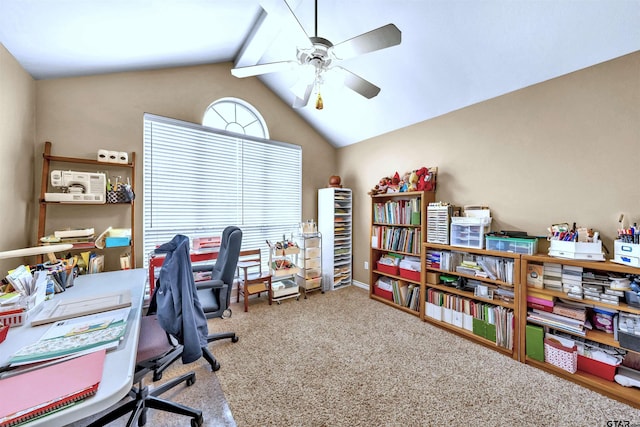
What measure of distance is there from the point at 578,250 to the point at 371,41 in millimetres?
2116

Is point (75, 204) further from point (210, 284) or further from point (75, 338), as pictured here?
point (75, 338)

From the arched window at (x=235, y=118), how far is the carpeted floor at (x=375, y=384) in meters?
2.58

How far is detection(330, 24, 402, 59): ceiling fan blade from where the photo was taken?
4.69 feet

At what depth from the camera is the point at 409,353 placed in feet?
7.09

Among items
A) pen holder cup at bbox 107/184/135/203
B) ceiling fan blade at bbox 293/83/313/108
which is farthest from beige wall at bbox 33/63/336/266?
ceiling fan blade at bbox 293/83/313/108

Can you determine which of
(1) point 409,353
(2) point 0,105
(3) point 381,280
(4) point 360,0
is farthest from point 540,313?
(2) point 0,105

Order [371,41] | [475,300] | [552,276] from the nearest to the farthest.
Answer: [371,41], [552,276], [475,300]

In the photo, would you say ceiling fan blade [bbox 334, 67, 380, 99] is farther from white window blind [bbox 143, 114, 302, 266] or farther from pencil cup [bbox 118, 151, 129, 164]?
pencil cup [bbox 118, 151, 129, 164]

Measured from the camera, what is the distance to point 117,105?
2.56 metres

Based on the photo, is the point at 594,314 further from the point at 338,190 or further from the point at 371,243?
the point at 338,190

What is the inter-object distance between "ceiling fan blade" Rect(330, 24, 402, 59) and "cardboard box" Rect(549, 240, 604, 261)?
1.94m

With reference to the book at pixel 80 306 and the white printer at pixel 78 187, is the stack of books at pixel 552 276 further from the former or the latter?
the white printer at pixel 78 187

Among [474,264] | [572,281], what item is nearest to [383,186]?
[474,264]

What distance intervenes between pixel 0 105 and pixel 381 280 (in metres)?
3.98
